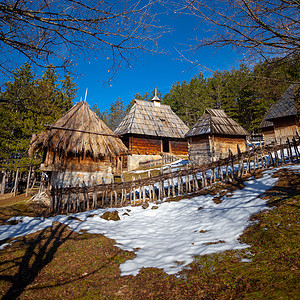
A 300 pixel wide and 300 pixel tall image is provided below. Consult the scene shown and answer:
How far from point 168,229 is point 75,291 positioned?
3733 mm

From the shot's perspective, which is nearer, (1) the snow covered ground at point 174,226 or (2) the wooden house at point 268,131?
(1) the snow covered ground at point 174,226

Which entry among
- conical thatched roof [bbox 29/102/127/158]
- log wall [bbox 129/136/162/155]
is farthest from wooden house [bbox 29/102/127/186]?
log wall [bbox 129/136/162/155]

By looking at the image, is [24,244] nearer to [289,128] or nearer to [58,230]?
[58,230]

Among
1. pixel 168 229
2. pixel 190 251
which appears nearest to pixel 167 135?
pixel 168 229

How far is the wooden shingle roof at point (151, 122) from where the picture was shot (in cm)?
2500

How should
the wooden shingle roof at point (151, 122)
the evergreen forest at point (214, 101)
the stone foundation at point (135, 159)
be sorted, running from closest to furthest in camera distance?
the stone foundation at point (135, 159)
the wooden shingle roof at point (151, 122)
the evergreen forest at point (214, 101)

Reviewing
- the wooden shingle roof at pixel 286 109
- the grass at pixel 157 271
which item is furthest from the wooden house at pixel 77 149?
the wooden shingle roof at pixel 286 109

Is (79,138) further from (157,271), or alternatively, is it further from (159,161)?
(159,161)

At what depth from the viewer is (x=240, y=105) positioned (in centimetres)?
4212

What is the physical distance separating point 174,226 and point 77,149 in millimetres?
7075

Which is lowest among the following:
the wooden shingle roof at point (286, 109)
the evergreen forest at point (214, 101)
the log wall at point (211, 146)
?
the log wall at point (211, 146)

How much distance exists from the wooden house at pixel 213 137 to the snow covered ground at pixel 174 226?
396 inches

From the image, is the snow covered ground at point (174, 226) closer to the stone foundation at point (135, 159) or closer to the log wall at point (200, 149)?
the log wall at point (200, 149)

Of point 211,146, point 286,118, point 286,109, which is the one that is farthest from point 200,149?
point 286,109
